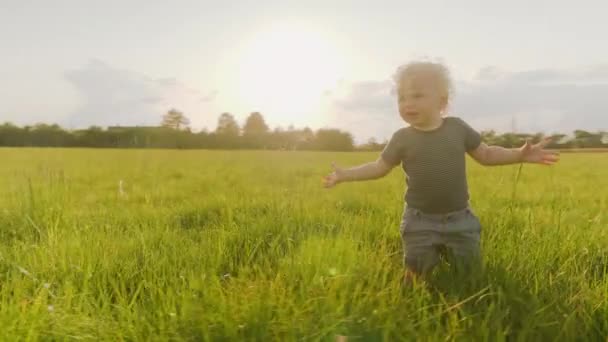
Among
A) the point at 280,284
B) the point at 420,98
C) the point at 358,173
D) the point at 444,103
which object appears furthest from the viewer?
the point at 358,173

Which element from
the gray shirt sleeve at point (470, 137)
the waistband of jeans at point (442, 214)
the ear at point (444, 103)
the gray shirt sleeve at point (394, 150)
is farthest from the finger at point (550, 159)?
the gray shirt sleeve at point (394, 150)

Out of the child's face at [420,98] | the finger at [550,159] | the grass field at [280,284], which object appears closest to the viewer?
the grass field at [280,284]

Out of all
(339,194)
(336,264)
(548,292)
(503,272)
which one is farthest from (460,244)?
(339,194)

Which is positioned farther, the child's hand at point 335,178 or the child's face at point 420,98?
the child's hand at point 335,178

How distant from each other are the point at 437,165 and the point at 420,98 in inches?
16.7

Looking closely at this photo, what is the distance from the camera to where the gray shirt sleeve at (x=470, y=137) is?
10.8ft

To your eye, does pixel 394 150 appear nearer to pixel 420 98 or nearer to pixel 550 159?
pixel 420 98

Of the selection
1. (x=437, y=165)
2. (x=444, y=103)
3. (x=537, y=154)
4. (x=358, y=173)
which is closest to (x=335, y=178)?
(x=358, y=173)

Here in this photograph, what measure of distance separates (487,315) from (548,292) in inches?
24.1

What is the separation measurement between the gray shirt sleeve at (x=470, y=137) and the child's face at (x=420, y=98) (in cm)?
23

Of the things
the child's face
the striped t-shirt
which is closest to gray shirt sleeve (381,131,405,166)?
the striped t-shirt

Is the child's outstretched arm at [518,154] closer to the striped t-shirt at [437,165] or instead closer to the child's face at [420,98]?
the striped t-shirt at [437,165]

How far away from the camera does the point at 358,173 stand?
3383 mm

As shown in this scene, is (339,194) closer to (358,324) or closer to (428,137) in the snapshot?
(428,137)
